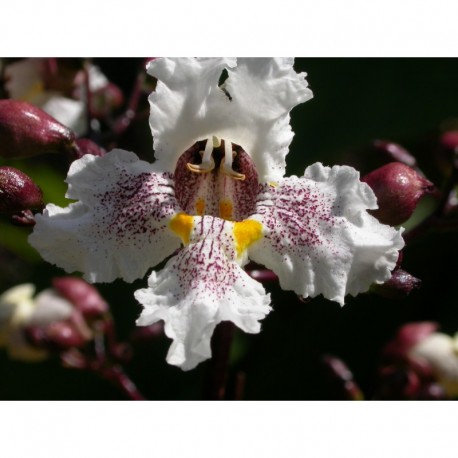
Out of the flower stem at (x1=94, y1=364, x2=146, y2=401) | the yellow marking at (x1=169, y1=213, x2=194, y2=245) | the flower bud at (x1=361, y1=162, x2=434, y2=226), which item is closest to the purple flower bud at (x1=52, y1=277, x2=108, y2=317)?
the flower stem at (x1=94, y1=364, x2=146, y2=401)

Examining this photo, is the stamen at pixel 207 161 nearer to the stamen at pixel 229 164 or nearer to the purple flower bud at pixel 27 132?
the stamen at pixel 229 164

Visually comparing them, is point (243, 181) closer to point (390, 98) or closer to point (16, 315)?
point (16, 315)

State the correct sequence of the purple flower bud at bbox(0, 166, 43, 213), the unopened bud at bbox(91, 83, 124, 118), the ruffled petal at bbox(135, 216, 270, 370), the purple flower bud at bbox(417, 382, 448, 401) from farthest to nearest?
the unopened bud at bbox(91, 83, 124, 118) < the purple flower bud at bbox(417, 382, 448, 401) < the purple flower bud at bbox(0, 166, 43, 213) < the ruffled petal at bbox(135, 216, 270, 370)

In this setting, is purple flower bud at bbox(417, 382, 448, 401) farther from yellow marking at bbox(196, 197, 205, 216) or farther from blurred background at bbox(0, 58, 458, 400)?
yellow marking at bbox(196, 197, 205, 216)

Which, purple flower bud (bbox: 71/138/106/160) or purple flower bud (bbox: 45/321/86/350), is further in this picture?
purple flower bud (bbox: 45/321/86/350)

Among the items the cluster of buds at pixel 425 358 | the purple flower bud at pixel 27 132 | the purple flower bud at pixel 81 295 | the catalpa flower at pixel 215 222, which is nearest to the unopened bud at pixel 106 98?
the purple flower bud at pixel 81 295

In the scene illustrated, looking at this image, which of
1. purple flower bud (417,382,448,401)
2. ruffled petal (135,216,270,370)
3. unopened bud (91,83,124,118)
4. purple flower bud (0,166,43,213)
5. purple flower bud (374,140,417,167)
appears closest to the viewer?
ruffled petal (135,216,270,370)

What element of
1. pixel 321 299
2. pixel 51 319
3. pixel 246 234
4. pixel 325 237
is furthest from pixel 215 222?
pixel 321 299

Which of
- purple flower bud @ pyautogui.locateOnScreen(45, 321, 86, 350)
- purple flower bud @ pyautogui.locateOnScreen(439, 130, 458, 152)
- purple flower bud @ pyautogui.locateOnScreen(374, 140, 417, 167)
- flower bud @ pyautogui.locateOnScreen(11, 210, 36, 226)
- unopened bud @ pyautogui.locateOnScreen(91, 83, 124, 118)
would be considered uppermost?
unopened bud @ pyautogui.locateOnScreen(91, 83, 124, 118)
